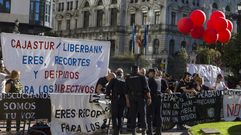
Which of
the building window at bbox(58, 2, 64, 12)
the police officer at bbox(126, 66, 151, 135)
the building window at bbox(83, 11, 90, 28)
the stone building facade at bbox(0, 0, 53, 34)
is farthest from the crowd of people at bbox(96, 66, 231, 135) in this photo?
the building window at bbox(58, 2, 64, 12)

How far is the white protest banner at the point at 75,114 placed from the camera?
12.5 meters

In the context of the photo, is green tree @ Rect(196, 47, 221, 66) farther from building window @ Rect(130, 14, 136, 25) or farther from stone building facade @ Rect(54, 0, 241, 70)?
building window @ Rect(130, 14, 136, 25)

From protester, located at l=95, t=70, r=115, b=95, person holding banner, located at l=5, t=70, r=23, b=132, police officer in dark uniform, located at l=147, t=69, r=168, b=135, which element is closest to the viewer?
person holding banner, located at l=5, t=70, r=23, b=132

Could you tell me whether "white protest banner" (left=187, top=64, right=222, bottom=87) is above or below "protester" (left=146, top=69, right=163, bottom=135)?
above

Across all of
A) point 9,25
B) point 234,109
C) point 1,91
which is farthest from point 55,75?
point 9,25

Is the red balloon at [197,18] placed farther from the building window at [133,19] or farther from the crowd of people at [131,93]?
the building window at [133,19]

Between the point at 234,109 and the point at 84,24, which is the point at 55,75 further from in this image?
the point at 84,24

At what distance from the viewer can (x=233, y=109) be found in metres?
17.6

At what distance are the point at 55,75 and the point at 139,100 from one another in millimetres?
→ 2513

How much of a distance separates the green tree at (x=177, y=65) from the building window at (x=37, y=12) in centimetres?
2255

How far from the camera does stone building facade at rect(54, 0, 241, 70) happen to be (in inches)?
3477

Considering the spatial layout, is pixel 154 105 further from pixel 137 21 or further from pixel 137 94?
pixel 137 21

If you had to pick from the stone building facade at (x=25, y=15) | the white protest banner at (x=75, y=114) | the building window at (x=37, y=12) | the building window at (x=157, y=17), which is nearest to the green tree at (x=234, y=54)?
the stone building facade at (x=25, y=15)

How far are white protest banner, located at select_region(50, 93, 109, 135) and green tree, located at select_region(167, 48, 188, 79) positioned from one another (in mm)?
66753
